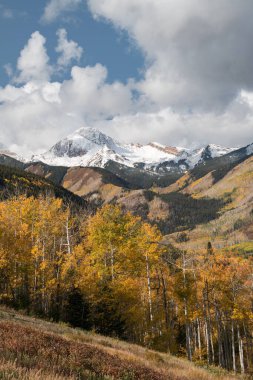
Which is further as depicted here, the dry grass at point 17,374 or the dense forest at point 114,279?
the dense forest at point 114,279

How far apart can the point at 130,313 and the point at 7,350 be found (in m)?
31.6

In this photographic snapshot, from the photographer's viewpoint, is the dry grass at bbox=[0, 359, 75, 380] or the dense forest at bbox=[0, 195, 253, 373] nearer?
the dry grass at bbox=[0, 359, 75, 380]

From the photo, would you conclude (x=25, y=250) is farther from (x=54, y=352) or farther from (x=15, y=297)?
(x=54, y=352)

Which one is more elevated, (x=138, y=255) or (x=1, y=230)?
(x=1, y=230)

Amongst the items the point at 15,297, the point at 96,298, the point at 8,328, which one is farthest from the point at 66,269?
the point at 8,328

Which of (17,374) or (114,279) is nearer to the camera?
(17,374)

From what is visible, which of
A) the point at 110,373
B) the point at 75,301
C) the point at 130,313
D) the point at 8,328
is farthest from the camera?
the point at 130,313

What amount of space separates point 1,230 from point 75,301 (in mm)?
13281

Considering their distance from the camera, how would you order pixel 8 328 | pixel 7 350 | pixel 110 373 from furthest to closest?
1. pixel 8 328
2. pixel 110 373
3. pixel 7 350

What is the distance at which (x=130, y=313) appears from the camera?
37.8 meters

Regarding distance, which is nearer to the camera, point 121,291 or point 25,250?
point 121,291

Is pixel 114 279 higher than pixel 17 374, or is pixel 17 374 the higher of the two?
pixel 17 374

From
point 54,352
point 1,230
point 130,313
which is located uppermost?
point 1,230

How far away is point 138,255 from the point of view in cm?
3897
